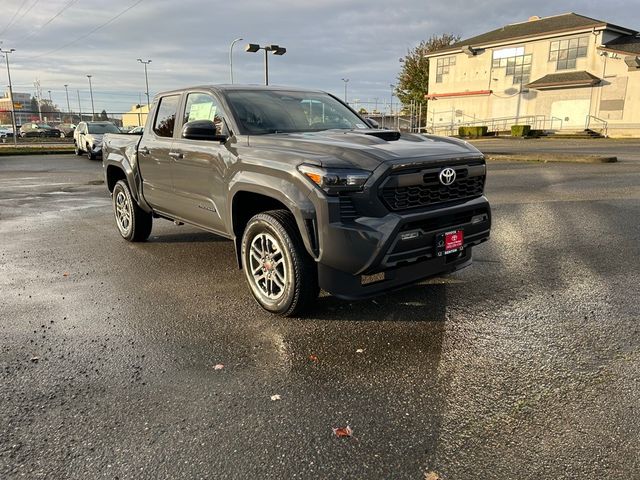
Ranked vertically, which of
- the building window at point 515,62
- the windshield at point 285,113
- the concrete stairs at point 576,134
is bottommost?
the concrete stairs at point 576,134

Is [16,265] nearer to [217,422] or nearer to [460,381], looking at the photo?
[217,422]

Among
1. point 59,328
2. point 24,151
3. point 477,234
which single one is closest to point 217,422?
point 59,328

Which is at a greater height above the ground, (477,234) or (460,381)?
(477,234)

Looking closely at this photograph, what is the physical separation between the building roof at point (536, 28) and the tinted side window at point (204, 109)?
39.2m

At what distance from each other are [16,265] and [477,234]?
16.8 ft

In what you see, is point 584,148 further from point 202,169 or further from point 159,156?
point 202,169

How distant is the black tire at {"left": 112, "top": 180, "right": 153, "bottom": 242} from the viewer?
667cm

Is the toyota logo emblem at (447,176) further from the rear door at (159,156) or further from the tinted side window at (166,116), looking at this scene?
the tinted side window at (166,116)

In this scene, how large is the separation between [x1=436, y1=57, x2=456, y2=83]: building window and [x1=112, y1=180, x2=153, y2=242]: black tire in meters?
44.9

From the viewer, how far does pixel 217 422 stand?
2703mm

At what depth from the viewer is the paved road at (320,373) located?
7.89ft

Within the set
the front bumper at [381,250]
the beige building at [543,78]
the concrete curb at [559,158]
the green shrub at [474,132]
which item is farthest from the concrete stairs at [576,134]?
the front bumper at [381,250]

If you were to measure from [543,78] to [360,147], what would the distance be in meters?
41.2

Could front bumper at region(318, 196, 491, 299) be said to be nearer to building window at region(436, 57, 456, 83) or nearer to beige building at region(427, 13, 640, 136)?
beige building at region(427, 13, 640, 136)
